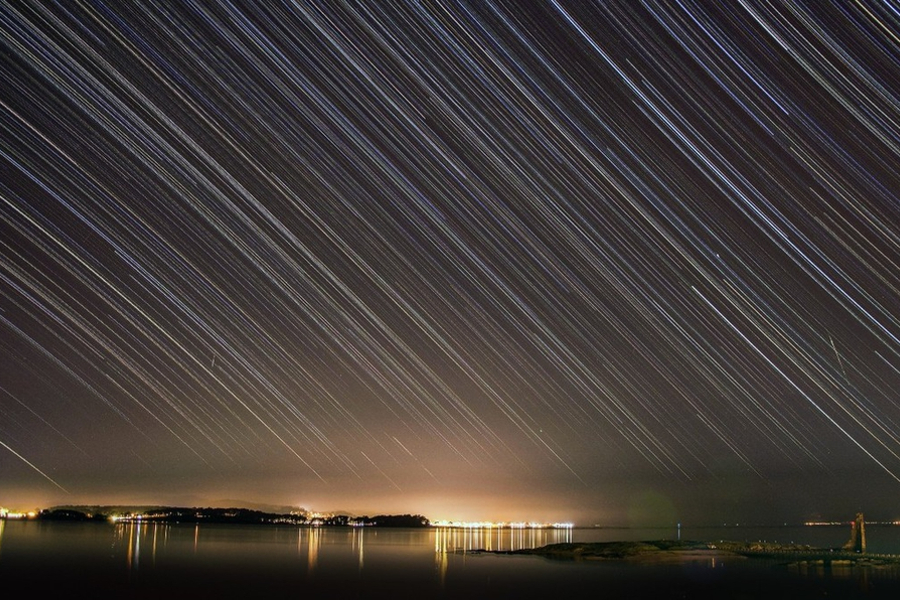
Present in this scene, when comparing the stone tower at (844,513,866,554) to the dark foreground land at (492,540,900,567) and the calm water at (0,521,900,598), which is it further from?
the calm water at (0,521,900,598)

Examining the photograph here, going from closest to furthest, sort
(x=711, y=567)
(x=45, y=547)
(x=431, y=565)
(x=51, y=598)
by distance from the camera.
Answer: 1. (x=51, y=598)
2. (x=711, y=567)
3. (x=431, y=565)
4. (x=45, y=547)

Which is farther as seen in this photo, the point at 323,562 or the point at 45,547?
the point at 45,547

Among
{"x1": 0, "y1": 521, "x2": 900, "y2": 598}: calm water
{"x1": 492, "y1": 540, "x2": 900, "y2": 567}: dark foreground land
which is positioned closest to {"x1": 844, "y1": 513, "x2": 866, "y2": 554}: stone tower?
{"x1": 492, "y1": 540, "x2": 900, "y2": 567}: dark foreground land

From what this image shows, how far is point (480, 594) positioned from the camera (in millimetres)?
31750

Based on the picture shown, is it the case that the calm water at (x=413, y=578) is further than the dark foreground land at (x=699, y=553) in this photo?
No

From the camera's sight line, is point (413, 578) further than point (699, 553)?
No

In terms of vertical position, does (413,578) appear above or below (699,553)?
above

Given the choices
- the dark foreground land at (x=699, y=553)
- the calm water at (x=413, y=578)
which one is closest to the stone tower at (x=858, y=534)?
the dark foreground land at (x=699, y=553)

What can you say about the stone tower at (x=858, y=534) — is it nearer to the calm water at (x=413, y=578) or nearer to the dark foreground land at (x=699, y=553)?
the dark foreground land at (x=699, y=553)

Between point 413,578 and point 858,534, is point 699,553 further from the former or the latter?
point 413,578

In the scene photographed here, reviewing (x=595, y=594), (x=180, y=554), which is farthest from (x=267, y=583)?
(x=180, y=554)

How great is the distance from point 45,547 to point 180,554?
508 inches

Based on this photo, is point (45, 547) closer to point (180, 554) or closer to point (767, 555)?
point (180, 554)

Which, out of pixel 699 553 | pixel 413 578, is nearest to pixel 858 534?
pixel 699 553
